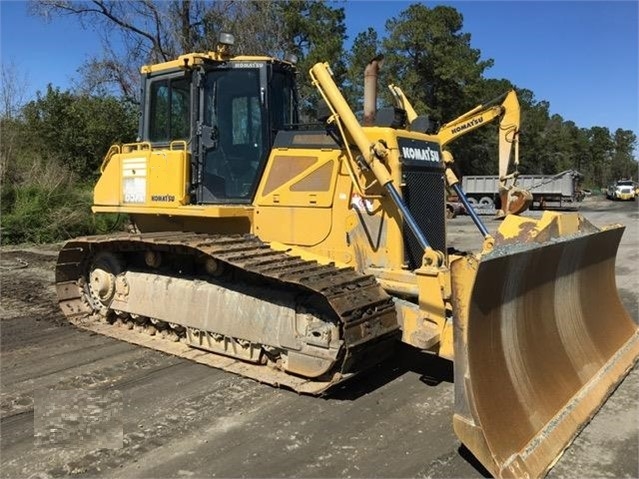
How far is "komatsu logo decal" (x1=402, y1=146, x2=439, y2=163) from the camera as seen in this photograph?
221 inches

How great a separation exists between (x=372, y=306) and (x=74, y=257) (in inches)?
166

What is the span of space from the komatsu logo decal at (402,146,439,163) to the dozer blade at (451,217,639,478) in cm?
111

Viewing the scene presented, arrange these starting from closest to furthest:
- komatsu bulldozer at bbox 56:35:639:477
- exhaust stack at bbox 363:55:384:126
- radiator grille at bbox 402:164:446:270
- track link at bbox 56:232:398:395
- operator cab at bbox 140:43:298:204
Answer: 1. komatsu bulldozer at bbox 56:35:639:477
2. track link at bbox 56:232:398:395
3. radiator grille at bbox 402:164:446:270
4. exhaust stack at bbox 363:55:384:126
5. operator cab at bbox 140:43:298:204

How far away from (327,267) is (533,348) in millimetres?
1821

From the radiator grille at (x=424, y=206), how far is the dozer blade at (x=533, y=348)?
2.60ft

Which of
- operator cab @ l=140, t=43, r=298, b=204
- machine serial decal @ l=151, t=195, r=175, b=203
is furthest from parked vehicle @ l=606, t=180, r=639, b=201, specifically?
machine serial decal @ l=151, t=195, r=175, b=203

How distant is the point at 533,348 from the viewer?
459 cm

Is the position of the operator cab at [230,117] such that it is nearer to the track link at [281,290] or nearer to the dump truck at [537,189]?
the track link at [281,290]

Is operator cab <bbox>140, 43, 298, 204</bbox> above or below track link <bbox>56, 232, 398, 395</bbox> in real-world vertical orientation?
above

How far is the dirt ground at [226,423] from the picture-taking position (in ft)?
12.5

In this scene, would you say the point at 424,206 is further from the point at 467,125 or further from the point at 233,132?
the point at 233,132

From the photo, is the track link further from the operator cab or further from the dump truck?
the dump truck

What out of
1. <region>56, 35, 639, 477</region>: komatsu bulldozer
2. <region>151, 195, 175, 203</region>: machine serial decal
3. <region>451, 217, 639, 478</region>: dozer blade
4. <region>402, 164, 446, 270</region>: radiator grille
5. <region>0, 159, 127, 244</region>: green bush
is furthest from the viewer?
<region>0, 159, 127, 244</region>: green bush

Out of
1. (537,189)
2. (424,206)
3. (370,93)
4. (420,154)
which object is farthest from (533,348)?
(537,189)
